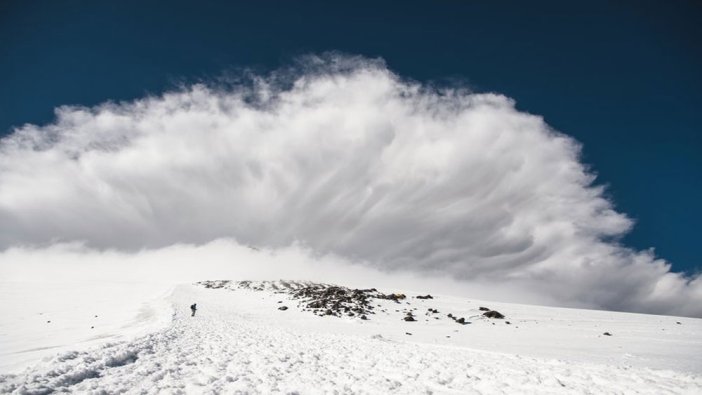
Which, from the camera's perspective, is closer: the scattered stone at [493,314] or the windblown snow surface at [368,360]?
the windblown snow surface at [368,360]

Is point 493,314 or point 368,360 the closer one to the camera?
point 368,360

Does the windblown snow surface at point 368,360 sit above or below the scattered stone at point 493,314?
below

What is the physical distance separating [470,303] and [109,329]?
36904 millimetres

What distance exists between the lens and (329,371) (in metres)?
13.9

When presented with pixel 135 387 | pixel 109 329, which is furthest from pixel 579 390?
pixel 109 329

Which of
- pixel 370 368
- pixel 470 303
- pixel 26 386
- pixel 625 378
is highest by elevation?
pixel 470 303

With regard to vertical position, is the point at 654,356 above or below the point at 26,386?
above

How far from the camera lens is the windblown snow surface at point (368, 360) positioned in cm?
1119

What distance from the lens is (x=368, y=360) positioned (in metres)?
16.1

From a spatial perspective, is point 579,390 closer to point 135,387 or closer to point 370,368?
point 370,368

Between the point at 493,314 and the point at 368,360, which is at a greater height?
the point at 493,314

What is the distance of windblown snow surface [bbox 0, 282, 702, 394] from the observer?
11188 mm

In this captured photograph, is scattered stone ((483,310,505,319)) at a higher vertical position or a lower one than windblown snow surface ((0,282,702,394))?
higher

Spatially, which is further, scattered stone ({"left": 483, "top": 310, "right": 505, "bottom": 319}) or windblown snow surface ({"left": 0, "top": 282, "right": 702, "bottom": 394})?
scattered stone ({"left": 483, "top": 310, "right": 505, "bottom": 319})
